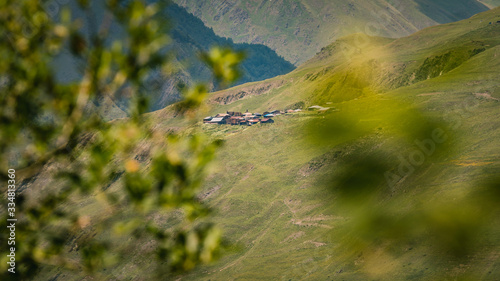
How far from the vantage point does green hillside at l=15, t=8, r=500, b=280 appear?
211 ft

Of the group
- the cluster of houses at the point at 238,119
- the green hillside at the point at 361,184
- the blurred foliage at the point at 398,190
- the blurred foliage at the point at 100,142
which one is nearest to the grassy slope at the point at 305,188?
the green hillside at the point at 361,184

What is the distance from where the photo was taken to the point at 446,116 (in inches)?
3656

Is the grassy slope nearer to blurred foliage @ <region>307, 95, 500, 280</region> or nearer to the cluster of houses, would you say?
blurred foliage @ <region>307, 95, 500, 280</region>

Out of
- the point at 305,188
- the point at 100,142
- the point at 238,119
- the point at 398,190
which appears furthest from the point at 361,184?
the point at 100,142

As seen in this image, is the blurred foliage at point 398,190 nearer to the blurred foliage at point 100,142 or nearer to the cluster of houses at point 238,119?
the cluster of houses at point 238,119

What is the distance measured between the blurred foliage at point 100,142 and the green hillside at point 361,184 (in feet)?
154

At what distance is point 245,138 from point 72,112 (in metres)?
125

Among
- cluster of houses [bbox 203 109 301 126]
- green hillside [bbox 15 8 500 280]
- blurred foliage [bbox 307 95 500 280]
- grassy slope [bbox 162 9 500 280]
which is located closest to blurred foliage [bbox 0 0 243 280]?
green hillside [bbox 15 8 500 280]

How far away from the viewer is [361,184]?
89000mm

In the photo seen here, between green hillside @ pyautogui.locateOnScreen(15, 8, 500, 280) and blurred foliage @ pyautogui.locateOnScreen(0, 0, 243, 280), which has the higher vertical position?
blurred foliage @ pyautogui.locateOnScreen(0, 0, 243, 280)

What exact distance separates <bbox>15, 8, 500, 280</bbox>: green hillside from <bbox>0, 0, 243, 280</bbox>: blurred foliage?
46967 millimetres

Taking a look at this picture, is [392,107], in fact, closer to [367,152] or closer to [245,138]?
[367,152]

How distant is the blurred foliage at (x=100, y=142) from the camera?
11.4ft

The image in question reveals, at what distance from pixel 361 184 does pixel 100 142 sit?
8959 cm
